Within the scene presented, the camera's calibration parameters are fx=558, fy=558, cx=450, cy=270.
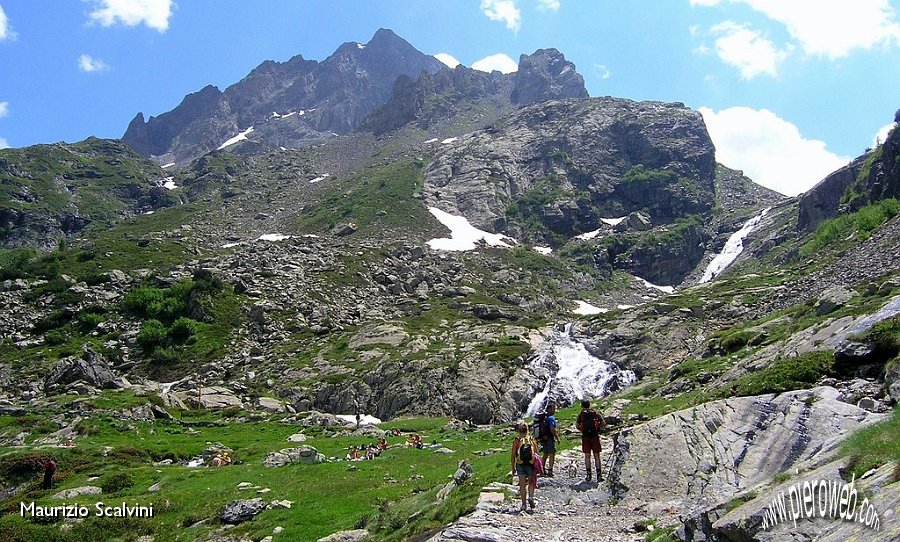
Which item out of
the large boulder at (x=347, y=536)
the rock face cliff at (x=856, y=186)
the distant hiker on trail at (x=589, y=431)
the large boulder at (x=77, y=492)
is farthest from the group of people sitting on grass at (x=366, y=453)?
the rock face cliff at (x=856, y=186)

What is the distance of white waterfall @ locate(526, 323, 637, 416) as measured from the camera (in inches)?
2547

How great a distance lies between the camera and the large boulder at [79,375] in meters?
65.8

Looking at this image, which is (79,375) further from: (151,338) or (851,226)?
(851,226)

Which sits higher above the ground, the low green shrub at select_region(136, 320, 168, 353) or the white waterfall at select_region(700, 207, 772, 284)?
the white waterfall at select_region(700, 207, 772, 284)

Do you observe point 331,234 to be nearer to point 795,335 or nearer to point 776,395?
point 795,335

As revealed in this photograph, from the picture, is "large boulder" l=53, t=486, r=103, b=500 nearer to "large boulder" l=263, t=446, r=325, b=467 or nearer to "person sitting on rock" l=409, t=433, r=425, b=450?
"large boulder" l=263, t=446, r=325, b=467

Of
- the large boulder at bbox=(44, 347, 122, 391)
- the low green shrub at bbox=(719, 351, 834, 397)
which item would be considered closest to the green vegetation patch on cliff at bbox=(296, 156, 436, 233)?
the large boulder at bbox=(44, 347, 122, 391)

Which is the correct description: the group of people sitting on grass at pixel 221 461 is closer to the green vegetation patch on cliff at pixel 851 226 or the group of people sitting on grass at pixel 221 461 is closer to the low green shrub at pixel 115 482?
the low green shrub at pixel 115 482

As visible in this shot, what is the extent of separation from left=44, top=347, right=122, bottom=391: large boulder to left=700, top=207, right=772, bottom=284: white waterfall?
445 feet

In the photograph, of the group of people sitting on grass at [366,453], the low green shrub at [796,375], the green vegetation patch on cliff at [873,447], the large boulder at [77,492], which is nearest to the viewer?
the green vegetation patch on cliff at [873,447]

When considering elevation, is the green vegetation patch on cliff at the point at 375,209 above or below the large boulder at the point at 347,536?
above

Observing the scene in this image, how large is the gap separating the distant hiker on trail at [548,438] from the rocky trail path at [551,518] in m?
1.39

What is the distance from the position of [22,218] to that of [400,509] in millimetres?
223041

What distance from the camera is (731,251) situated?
160 meters
